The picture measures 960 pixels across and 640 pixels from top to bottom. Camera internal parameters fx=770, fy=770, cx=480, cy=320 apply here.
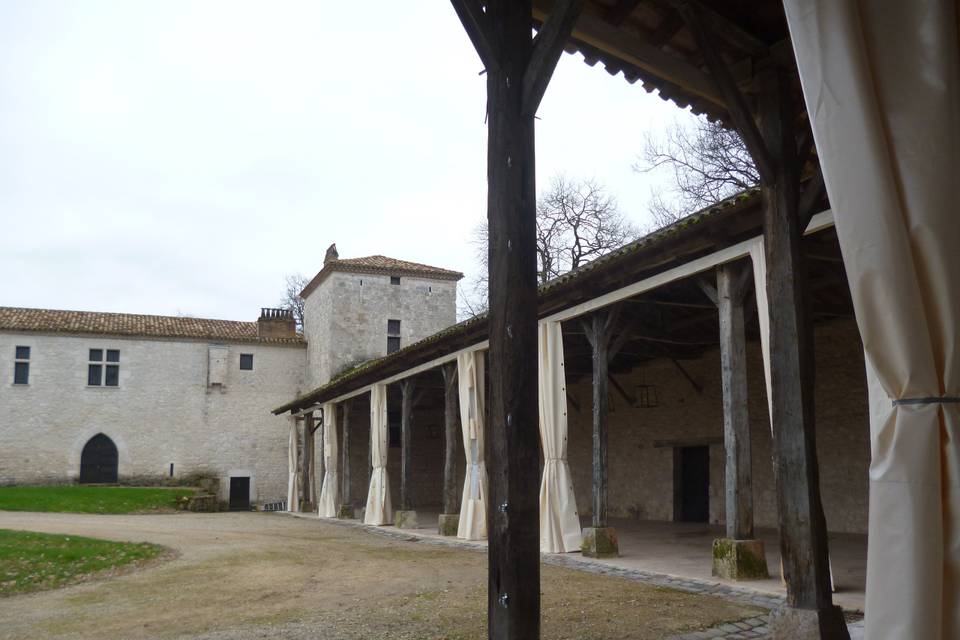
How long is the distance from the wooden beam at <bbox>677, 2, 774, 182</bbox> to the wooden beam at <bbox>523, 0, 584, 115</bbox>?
0.89m

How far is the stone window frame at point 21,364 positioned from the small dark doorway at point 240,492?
7.01 meters

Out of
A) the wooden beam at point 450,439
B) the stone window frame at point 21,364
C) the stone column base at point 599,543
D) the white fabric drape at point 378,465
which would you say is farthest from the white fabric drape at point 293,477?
the stone column base at point 599,543

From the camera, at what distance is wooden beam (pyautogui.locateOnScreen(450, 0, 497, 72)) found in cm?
291

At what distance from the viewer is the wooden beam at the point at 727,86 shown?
3.48m

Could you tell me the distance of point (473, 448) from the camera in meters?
10.5

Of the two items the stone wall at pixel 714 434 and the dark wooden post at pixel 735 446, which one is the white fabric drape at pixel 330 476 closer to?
the stone wall at pixel 714 434

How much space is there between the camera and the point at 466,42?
320 cm

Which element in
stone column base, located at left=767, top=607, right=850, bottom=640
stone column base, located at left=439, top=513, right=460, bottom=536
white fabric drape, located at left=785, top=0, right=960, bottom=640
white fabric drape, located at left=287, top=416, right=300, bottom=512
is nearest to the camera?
white fabric drape, located at left=785, top=0, right=960, bottom=640

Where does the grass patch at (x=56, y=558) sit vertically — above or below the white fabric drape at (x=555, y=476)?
below

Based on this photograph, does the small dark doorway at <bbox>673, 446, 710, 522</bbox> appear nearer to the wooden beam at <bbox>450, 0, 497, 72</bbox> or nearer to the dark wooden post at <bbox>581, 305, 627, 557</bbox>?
the dark wooden post at <bbox>581, 305, 627, 557</bbox>

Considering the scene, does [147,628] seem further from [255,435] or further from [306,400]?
[255,435]

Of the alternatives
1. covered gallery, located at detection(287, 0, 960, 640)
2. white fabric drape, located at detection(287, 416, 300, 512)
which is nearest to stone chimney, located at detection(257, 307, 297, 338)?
white fabric drape, located at detection(287, 416, 300, 512)

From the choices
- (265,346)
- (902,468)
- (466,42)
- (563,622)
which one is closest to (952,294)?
(902,468)

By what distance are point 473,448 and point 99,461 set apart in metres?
18.3
